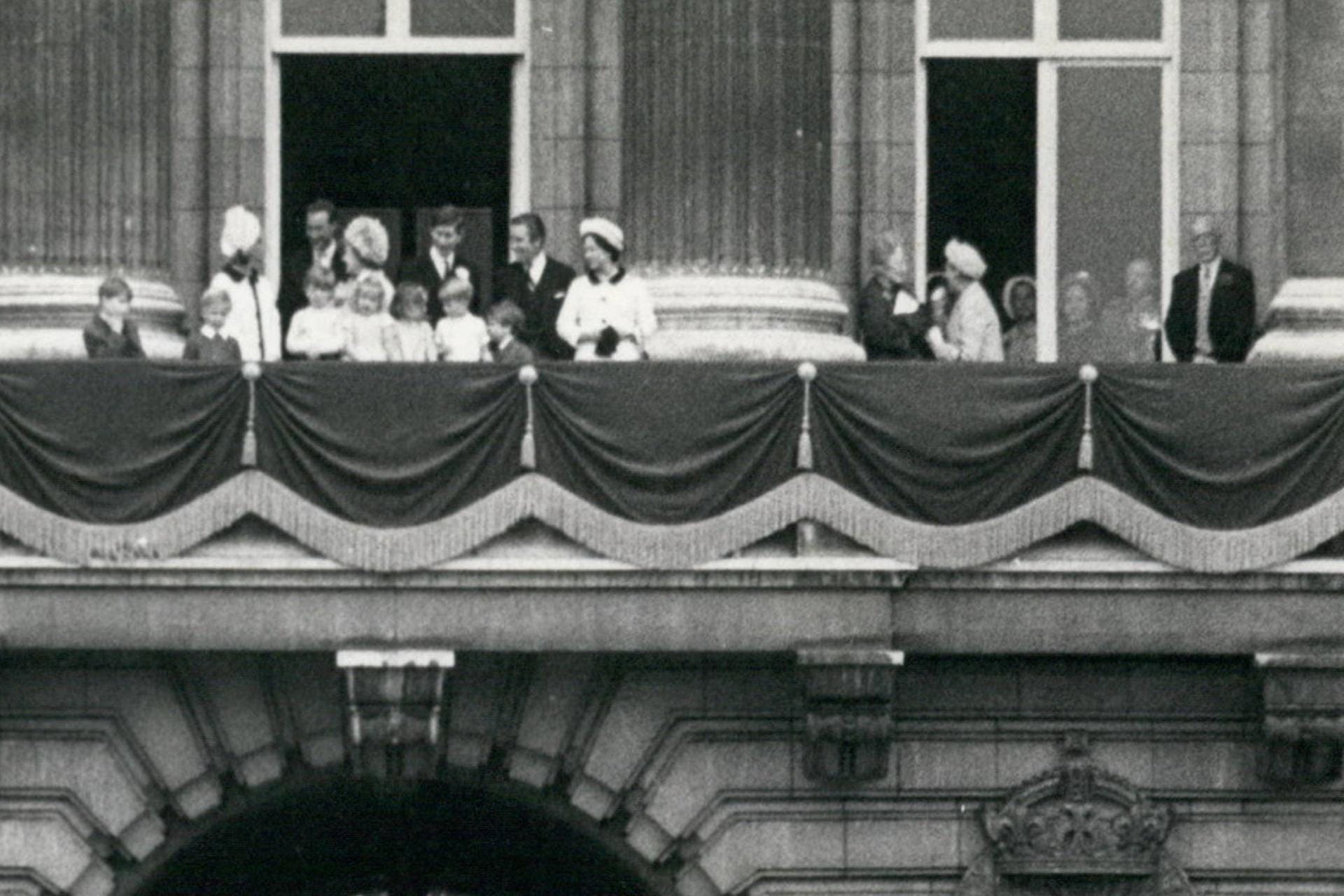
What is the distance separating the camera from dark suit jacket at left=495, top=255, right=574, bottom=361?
55.8 m

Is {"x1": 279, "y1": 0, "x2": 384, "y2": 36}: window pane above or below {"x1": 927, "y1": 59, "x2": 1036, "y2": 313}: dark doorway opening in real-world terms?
above

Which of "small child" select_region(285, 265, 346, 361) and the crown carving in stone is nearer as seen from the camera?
the crown carving in stone

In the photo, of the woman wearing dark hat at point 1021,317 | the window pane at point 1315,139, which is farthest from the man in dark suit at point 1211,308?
the woman wearing dark hat at point 1021,317

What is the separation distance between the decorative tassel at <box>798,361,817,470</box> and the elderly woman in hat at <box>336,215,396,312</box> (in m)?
3.53

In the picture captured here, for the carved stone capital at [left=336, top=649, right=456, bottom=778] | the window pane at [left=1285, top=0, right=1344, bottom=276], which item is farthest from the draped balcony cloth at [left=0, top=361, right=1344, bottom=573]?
the window pane at [left=1285, top=0, right=1344, bottom=276]

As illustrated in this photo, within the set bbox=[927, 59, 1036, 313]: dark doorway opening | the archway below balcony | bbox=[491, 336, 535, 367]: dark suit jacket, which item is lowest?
the archway below balcony

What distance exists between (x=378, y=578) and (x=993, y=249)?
25.8ft

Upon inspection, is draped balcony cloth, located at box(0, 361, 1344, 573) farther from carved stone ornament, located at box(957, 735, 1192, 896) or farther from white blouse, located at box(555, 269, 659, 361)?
carved stone ornament, located at box(957, 735, 1192, 896)

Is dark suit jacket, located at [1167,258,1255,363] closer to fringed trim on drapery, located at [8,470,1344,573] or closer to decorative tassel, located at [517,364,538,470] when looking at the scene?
fringed trim on drapery, located at [8,470,1344,573]

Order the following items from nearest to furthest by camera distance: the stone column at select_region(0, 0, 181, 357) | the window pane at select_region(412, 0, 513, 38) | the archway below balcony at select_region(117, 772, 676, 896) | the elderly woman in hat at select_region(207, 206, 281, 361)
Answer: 1. the archway below balcony at select_region(117, 772, 676, 896)
2. the elderly woman in hat at select_region(207, 206, 281, 361)
3. the stone column at select_region(0, 0, 181, 357)
4. the window pane at select_region(412, 0, 513, 38)

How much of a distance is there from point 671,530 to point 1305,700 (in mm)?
5174

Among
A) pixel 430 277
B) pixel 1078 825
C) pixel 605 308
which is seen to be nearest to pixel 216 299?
pixel 430 277

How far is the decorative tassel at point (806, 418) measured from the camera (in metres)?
54.4

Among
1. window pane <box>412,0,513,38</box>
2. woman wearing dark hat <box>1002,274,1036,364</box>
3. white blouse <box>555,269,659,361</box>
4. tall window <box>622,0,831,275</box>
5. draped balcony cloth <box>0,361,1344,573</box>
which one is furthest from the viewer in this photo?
window pane <box>412,0,513,38</box>
